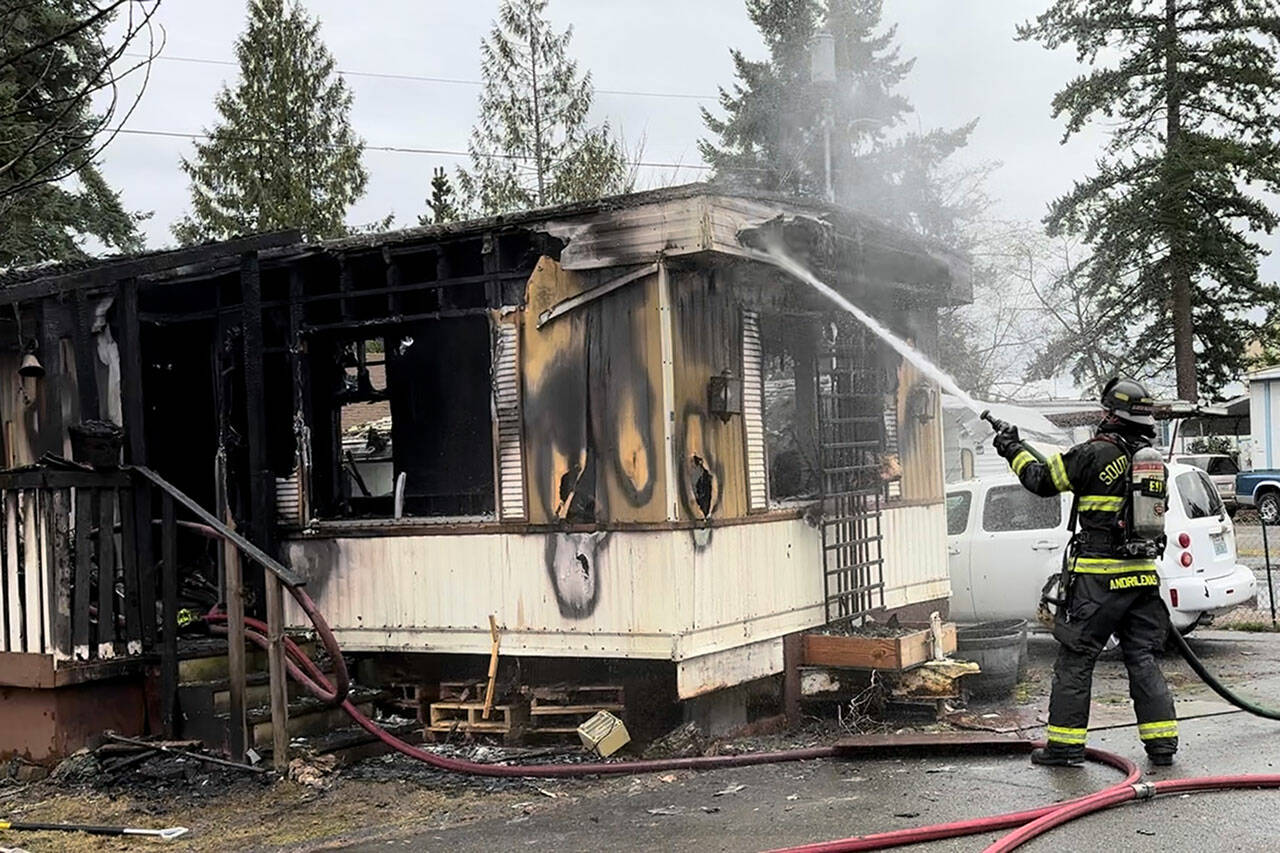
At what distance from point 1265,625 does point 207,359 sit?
10.1 m

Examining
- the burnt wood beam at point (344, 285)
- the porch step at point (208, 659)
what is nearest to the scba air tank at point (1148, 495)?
the burnt wood beam at point (344, 285)

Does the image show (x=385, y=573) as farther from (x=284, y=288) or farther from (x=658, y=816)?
(x=658, y=816)

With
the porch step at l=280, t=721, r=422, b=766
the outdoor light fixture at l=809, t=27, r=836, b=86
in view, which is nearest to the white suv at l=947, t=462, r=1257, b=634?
the porch step at l=280, t=721, r=422, b=766

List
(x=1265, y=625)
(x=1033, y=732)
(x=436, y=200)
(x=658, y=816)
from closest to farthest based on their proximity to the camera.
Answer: (x=658, y=816) < (x=1033, y=732) < (x=1265, y=625) < (x=436, y=200)

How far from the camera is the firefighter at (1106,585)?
6.91 m

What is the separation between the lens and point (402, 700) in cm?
851

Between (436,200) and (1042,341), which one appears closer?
(436,200)

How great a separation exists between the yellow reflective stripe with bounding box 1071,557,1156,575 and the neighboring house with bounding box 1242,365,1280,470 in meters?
25.3

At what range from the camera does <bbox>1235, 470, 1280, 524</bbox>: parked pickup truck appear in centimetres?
2717

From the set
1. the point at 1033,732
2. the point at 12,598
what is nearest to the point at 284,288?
the point at 12,598

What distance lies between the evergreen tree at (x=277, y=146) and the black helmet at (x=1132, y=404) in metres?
21.8

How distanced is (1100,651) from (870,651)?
168 cm

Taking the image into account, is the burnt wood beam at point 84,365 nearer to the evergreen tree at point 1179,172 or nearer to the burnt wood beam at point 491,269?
the burnt wood beam at point 491,269

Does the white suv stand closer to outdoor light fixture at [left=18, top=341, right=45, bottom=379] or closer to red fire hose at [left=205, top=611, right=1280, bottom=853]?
red fire hose at [left=205, top=611, right=1280, bottom=853]
